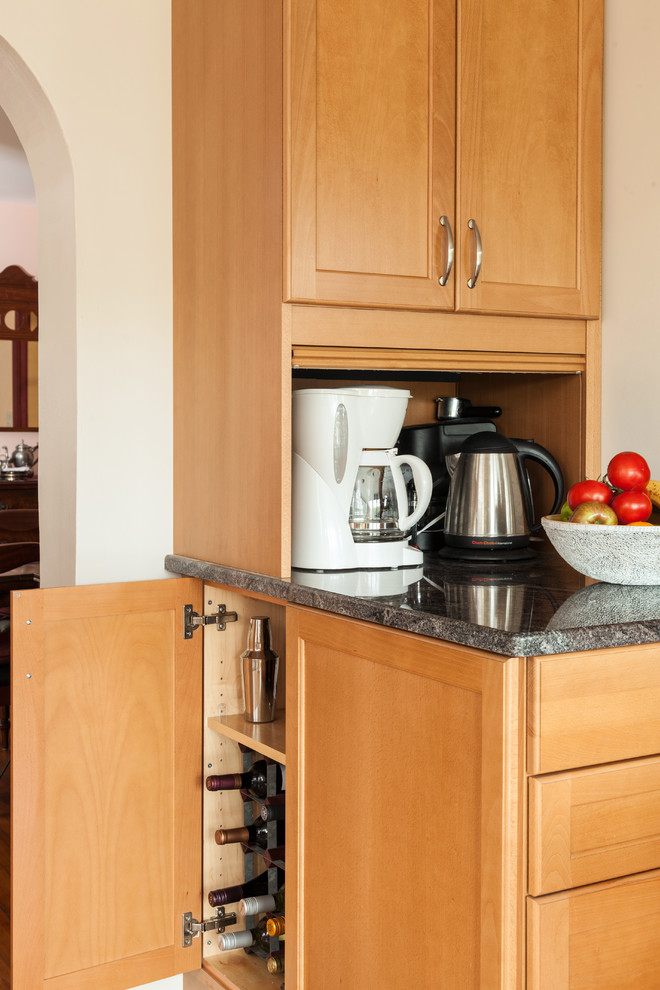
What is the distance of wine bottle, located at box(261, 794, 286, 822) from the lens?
1952 millimetres

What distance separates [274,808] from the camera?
1.96 meters

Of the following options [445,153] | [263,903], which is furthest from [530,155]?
[263,903]

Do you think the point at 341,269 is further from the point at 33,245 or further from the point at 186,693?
the point at 33,245

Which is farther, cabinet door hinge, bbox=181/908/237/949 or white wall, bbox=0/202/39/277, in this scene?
white wall, bbox=0/202/39/277

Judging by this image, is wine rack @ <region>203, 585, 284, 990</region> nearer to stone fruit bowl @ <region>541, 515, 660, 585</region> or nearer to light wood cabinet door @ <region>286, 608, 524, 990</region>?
light wood cabinet door @ <region>286, 608, 524, 990</region>

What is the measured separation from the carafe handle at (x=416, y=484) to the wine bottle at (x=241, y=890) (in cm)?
82

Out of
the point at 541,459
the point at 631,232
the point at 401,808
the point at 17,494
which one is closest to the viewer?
the point at 401,808

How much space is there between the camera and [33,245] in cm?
607

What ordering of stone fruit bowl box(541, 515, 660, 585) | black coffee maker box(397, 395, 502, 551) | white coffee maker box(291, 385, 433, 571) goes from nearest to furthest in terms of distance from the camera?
stone fruit bowl box(541, 515, 660, 585)
white coffee maker box(291, 385, 433, 571)
black coffee maker box(397, 395, 502, 551)

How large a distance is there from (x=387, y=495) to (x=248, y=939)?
96 cm

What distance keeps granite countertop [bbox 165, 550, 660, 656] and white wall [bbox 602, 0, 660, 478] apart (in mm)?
322

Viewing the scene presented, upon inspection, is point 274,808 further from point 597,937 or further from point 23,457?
point 23,457

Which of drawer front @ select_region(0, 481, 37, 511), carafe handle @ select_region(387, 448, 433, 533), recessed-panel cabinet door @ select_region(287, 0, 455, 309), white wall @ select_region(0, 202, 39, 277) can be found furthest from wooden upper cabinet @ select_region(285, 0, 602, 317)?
white wall @ select_region(0, 202, 39, 277)

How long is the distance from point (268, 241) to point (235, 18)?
453mm
